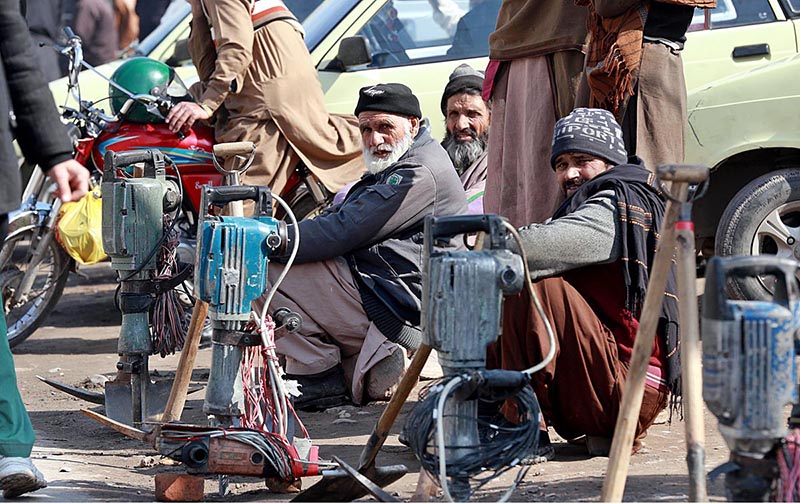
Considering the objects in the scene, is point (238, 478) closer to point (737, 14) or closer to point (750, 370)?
point (750, 370)

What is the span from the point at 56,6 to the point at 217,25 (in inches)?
171

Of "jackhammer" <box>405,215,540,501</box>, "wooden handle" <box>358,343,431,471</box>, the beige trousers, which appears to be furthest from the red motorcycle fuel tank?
"jackhammer" <box>405,215,540,501</box>

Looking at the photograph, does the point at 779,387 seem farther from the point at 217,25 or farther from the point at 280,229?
the point at 217,25

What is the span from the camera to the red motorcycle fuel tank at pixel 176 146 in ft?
21.3

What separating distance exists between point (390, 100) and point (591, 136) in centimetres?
134

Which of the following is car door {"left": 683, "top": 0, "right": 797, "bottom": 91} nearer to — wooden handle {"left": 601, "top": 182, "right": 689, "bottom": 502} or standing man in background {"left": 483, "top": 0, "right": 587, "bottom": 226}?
standing man in background {"left": 483, "top": 0, "right": 587, "bottom": 226}

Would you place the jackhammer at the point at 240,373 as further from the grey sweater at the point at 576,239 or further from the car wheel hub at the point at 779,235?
Answer: the car wheel hub at the point at 779,235

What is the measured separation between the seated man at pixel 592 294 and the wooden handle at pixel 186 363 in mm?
985

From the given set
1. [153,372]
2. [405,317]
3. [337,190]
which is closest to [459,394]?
[405,317]

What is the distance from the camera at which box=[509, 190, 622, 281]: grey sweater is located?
382 cm

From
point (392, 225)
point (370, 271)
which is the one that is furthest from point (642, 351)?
point (370, 271)

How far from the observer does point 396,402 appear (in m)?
3.65

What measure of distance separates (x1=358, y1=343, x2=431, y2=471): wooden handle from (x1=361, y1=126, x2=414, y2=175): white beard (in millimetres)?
1664

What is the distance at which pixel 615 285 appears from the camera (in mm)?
4027
